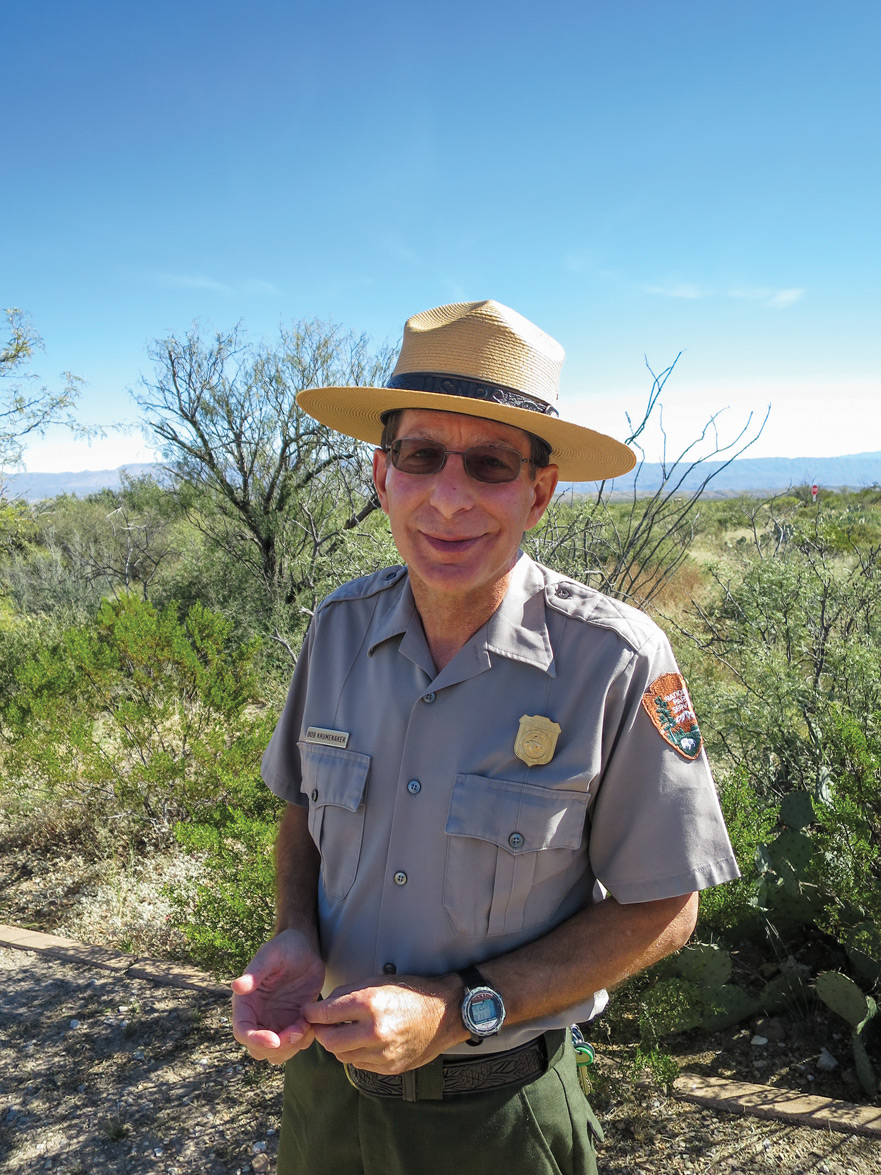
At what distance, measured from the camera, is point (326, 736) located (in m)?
1.65

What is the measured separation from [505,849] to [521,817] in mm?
67

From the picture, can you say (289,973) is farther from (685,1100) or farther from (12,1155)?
(12,1155)

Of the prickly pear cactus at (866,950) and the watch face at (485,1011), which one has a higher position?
the watch face at (485,1011)

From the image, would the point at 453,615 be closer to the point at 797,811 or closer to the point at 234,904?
the point at 234,904

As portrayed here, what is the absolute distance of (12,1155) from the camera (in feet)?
8.66

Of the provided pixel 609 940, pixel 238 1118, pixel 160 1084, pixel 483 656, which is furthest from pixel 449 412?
pixel 160 1084

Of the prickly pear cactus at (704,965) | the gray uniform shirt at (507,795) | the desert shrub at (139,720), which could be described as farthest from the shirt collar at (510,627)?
the desert shrub at (139,720)

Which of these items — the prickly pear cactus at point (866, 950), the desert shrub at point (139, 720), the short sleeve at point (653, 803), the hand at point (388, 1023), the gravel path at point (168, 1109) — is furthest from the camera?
the desert shrub at point (139, 720)

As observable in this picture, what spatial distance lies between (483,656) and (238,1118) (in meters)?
2.38

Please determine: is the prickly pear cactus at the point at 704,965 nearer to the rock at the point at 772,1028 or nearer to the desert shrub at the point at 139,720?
the rock at the point at 772,1028

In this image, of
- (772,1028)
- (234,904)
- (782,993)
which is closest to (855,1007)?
(782,993)

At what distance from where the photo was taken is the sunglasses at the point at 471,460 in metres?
1.53

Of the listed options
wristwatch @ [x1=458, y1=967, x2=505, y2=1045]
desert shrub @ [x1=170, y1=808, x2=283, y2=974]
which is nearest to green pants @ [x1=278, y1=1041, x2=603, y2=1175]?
wristwatch @ [x1=458, y1=967, x2=505, y2=1045]

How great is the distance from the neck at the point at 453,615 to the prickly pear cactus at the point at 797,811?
236 centimetres
